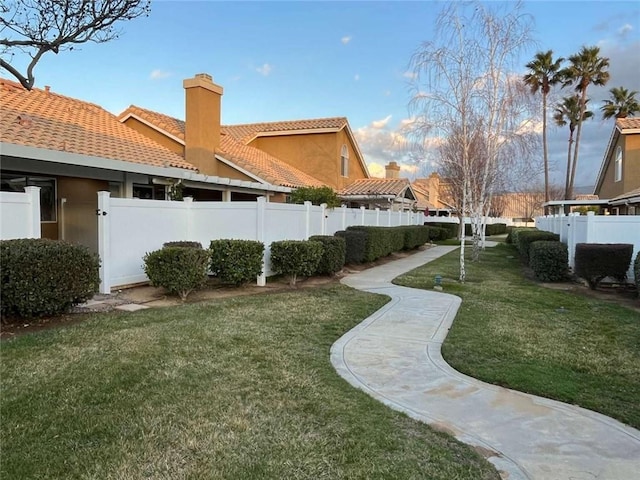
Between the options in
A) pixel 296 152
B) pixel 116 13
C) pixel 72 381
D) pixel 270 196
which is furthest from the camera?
pixel 296 152

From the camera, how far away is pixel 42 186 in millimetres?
11430

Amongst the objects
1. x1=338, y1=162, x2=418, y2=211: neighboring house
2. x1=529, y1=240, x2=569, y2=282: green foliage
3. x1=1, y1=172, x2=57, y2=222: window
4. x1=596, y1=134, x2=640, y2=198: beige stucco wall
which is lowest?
x1=529, y1=240, x2=569, y2=282: green foliage

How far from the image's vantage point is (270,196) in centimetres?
1906

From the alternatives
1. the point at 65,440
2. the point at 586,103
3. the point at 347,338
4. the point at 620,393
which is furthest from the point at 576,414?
the point at 586,103

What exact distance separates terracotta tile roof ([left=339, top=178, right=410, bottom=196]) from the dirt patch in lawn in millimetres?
12281

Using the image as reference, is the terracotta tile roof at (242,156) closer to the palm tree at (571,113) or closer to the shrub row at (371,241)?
the shrub row at (371,241)

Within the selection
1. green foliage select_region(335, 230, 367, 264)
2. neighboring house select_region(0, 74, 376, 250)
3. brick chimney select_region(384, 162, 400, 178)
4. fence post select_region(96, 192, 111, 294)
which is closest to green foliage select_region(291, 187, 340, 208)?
green foliage select_region(335, 230, 367, 264)

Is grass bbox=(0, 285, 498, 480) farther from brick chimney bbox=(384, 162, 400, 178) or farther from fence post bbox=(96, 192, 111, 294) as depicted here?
brick chimney bbox=(384, 162, 400, 178)

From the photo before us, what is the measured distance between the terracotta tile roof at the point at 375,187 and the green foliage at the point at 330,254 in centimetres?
1203

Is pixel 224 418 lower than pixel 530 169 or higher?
lower

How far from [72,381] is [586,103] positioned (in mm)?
41347

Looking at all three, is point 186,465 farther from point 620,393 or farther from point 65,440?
point 620,393

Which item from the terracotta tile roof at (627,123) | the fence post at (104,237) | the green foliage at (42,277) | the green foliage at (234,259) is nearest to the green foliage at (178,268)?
the fence post at (104,237)

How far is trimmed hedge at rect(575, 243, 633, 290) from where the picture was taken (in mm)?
11125
